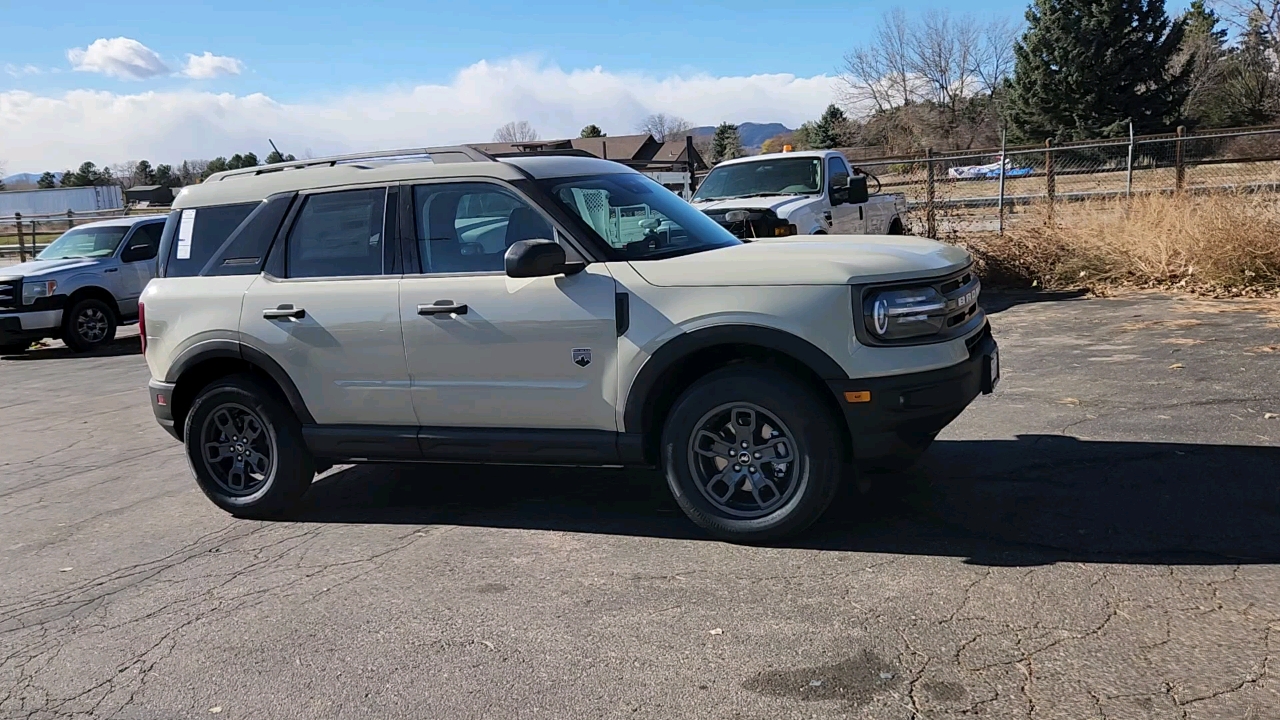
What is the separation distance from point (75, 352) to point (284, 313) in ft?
35.4

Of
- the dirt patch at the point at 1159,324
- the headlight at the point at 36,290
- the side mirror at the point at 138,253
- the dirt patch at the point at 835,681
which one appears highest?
the side mirror at the point at 138,253

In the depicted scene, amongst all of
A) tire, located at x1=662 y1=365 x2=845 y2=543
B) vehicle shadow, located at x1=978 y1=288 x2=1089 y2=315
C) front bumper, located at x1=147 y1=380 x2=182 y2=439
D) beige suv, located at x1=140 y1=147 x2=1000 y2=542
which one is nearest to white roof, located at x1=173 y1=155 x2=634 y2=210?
beige suv, located at x1=140 y1=147 x2=1000 y2=542

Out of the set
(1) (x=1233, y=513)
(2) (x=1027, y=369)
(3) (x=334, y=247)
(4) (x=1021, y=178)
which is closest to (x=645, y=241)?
(3) (x=334, y=247)

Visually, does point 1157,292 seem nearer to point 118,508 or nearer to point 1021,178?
point 1021,178

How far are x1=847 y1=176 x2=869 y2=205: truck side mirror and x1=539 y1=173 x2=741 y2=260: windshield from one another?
18.3ft

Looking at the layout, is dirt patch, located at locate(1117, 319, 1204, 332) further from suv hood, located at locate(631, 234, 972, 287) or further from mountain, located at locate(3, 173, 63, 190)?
mountain, located at locate(3, 173, 63, 190)

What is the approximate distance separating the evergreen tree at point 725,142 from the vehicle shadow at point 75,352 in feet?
172

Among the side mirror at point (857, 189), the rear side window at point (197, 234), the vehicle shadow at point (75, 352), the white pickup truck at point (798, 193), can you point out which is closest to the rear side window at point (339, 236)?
the rear side window at point (197, 234)

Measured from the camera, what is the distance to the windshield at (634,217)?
5070mm

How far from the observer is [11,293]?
537 inches

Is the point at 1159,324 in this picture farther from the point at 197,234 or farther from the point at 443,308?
the point at 197,234

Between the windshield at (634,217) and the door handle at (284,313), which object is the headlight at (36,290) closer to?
the door handle at (284,313)

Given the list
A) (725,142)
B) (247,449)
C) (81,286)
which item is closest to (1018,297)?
(247,449)

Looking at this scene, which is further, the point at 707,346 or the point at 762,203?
the point at 762,203
